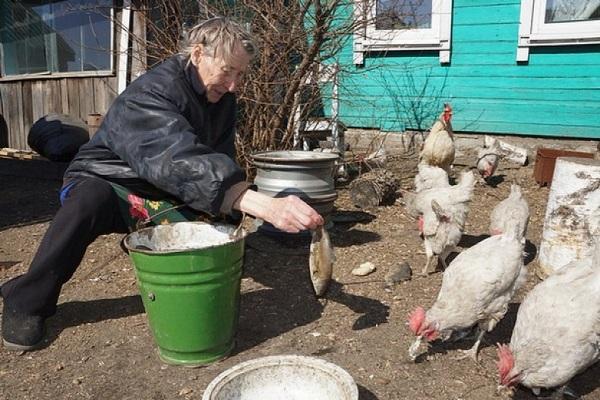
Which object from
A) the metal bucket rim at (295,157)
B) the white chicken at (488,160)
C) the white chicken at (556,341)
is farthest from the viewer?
the white chicken at (488,160)

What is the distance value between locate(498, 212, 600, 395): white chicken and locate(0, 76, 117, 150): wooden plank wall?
20.3 feet

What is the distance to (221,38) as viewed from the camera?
276 cm

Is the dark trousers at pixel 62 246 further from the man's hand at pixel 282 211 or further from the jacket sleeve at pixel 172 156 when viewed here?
the man's hand at pixel 282 211

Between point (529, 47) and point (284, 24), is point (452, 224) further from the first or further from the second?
point (529, 47)

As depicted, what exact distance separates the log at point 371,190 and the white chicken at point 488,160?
Answer: 1.50 meters

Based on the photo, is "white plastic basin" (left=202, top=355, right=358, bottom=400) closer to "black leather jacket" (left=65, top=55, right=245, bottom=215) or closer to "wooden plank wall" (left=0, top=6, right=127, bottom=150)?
"black leather jacket" (left=65, top=55, right=245, bottom=215)

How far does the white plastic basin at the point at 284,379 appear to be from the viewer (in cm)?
227

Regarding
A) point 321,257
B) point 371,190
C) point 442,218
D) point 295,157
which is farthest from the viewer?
point 371,190

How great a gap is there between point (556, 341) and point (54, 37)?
7.93 m

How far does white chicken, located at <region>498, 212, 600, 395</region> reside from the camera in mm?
2377

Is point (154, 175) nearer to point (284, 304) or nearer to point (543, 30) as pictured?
point (284, 304)

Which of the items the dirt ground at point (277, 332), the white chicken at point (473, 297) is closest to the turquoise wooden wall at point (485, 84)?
the dirt ground at point (277, 332)

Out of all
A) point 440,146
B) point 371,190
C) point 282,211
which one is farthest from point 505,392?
point 440,146

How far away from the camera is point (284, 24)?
5742 millimetres
